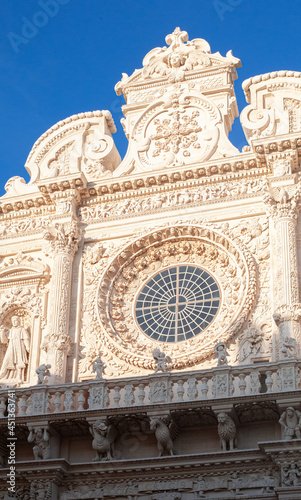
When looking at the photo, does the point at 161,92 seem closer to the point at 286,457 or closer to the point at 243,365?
the point at 243,365

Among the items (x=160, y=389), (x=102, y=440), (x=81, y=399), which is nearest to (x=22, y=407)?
(x=81, y=399)

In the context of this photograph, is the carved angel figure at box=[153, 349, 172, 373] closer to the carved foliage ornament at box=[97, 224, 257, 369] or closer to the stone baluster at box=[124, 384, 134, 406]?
the stone baluster at box=[124, 384, 134, 406]

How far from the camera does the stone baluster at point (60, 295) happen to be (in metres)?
16.8

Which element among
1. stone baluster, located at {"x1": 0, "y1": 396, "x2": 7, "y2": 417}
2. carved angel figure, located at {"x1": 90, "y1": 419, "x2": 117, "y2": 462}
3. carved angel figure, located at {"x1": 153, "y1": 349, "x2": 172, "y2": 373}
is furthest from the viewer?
stone baluster, located at {"x1": 0, "y1": 396, "x2": 7, "y2": 417}

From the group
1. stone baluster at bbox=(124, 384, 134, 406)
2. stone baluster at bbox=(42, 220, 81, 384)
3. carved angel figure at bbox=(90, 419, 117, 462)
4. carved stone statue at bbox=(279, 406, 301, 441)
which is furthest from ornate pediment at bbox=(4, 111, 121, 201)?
carved stone statue at bbox=(279, 406, 301, 441)

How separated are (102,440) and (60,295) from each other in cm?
357

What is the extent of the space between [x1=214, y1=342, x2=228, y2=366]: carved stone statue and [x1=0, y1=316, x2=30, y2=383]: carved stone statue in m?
4.21

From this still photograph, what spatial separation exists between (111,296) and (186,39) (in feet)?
21.5

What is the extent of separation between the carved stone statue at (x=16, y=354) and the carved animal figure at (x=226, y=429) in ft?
14.9

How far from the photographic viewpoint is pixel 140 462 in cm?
1477

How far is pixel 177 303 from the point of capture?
1755 cm

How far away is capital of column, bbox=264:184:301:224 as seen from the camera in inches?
673

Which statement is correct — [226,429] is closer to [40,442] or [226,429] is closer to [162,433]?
[162,433]

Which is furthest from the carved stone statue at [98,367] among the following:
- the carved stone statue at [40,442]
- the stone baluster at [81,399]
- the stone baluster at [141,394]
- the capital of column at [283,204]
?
Answer: the capital of column at [283,204]
